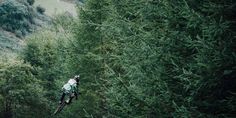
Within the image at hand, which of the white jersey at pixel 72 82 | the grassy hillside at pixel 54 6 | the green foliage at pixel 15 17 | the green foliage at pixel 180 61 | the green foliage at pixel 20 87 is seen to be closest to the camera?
the green foliage at pixel 180 61

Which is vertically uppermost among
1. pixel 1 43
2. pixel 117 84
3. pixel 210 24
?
pixel 210 24

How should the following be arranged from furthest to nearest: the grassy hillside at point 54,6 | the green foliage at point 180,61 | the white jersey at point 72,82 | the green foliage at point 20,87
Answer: the grassy hillside at point 54,6
the green foliage at point 20,87
the white jersey at point 72,82
the green foliage at point 180,61

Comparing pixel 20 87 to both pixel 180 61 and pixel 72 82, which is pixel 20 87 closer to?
pixel 72 82

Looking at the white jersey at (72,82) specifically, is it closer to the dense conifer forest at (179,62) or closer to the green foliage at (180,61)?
the dense conifer forest at (179,62)

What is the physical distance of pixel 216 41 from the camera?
9.12m

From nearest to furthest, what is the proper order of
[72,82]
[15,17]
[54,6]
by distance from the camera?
1. [72,82]
2. [15,17]
3. [54,6]

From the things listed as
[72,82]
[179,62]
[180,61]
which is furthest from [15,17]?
[180,61]

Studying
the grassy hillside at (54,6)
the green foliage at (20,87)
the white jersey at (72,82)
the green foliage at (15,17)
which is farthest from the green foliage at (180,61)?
the grassy hillside at (54,6)

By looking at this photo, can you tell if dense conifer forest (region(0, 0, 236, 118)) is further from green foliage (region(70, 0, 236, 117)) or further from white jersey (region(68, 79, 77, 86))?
white jersey (region(68, 79, 77, 86))

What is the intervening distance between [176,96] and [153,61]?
1205 mm

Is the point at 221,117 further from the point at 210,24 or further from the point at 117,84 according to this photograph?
the point at 117,84

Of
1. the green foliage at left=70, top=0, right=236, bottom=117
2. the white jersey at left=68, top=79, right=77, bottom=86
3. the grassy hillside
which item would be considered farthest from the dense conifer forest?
the grassy hillside

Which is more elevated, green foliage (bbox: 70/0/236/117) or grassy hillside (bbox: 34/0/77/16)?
green foliage (bbox: 70/0/236/117)

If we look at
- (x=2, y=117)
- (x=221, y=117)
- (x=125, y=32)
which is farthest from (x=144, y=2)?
(x=2, y=117)
